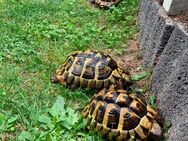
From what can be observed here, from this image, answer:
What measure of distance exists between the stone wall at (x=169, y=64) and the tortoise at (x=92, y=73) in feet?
1.27

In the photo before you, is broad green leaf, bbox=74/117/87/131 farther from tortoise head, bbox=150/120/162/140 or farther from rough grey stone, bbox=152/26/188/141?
rough grey stone, bbox=152/26/188/141

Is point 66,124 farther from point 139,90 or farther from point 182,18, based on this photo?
point 182,18

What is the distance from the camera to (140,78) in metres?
4.43

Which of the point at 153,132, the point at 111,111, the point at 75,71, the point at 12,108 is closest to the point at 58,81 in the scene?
the point at 75,71

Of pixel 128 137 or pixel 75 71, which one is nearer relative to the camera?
pixel 128 137

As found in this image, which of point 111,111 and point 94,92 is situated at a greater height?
point 111,111

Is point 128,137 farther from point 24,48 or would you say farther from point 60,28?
point 60,28

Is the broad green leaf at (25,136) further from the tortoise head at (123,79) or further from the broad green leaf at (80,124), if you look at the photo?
the tortoise head at (123,79)

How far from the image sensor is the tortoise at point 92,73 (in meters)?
4.09

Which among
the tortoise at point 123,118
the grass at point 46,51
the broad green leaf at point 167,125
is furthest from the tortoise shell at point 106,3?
the broad green leaf at point 167,125

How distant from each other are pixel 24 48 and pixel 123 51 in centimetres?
124

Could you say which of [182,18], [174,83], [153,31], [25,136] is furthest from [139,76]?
[25,136]

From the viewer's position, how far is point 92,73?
4.09 meters

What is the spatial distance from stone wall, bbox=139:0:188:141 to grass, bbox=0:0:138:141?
0.67 metres
